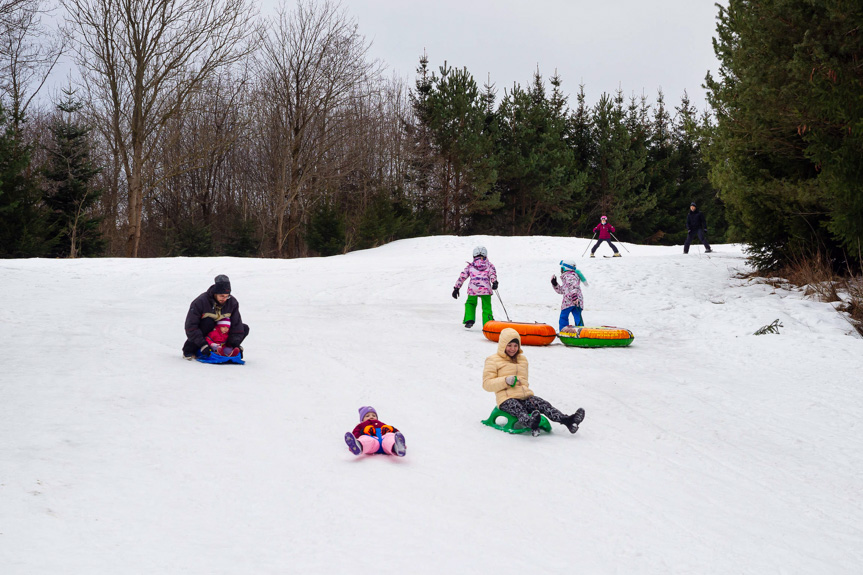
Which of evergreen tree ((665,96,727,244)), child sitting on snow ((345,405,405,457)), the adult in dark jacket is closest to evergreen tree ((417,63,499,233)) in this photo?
evergreen tree ((665,96,727,244))

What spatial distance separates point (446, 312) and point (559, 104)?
111ft

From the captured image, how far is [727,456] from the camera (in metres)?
5.90

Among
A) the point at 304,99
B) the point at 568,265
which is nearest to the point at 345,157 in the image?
the point at 304,99

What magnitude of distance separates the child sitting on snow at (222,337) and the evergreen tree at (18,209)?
18.2 m

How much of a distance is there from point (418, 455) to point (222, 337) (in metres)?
4.03

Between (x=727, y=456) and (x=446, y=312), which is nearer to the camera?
(x=727, y=456)

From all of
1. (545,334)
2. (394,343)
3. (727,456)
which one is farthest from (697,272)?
(727,456)

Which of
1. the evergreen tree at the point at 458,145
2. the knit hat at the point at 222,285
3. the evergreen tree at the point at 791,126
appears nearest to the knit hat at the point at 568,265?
the evergreen tree at the point at 791,126

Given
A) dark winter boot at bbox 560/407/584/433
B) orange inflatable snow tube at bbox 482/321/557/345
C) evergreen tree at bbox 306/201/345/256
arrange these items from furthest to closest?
evergreen tree at bbox 306/201/345/256 < orange inflatable snow tube at bbox 482/321/557/345 < dark winter boot at bbox 560/407/584/433

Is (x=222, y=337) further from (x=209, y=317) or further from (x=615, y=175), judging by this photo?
(x=615, y=175)

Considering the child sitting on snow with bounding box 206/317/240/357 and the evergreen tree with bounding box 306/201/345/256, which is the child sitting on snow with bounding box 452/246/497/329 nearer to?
the child sitting on snow with bounding box 206/317/240/357

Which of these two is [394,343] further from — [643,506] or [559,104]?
[559,104]

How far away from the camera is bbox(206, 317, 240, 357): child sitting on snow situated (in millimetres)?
8516

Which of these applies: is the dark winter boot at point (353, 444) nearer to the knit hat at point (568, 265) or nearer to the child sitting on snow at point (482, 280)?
the child sitting on snow at point (482, 280)
